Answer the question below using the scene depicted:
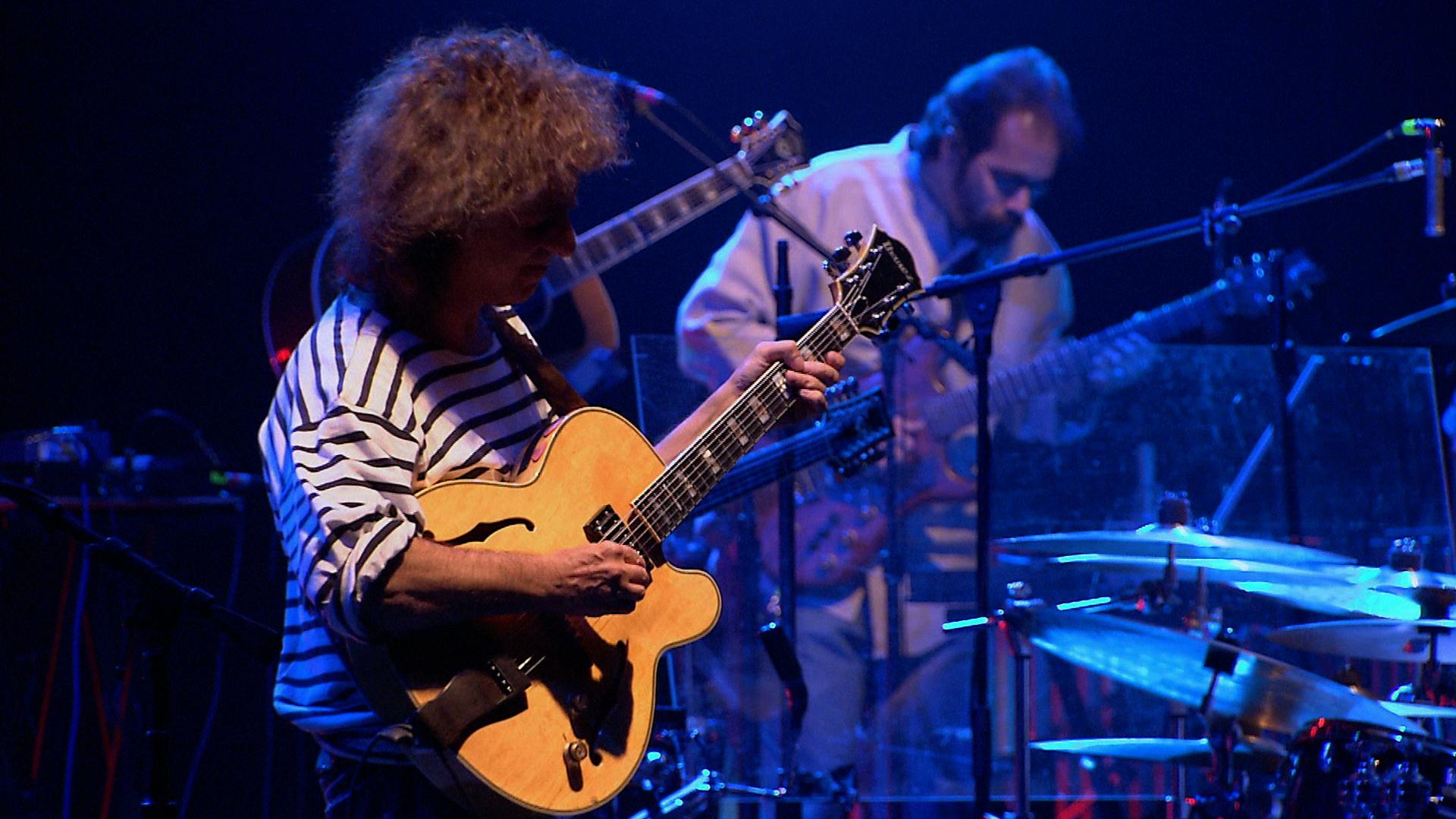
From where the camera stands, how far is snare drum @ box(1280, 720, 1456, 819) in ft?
9.61

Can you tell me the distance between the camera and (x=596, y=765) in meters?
2.03

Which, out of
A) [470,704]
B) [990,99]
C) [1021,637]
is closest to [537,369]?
[470,704]

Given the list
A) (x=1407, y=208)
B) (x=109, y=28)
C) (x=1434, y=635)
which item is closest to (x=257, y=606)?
(x=109, y=28)

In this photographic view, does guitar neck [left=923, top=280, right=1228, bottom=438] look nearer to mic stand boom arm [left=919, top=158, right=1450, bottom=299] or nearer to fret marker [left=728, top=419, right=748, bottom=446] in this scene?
mic stand boom arm [left=919, top=158, right=1450, bottom=299]

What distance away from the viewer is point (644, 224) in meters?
5.06

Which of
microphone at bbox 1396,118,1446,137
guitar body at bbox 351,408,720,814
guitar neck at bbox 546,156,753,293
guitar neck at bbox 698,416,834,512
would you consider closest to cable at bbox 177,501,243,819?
guitar neck at bbox 546,156,753,293

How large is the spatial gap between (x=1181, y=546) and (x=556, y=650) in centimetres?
172

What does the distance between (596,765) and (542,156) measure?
36.0 inches

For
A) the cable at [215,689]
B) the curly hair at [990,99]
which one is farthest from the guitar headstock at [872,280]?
the curly hair at [990,99]

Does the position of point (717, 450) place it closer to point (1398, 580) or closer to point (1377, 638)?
point (1398, 580)

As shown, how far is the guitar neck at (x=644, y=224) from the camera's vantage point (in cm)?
494

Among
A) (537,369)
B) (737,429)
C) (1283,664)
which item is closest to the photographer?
(537,369)

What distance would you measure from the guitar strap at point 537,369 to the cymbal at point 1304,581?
1383mm

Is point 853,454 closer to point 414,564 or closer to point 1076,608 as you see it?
point 1076,608
